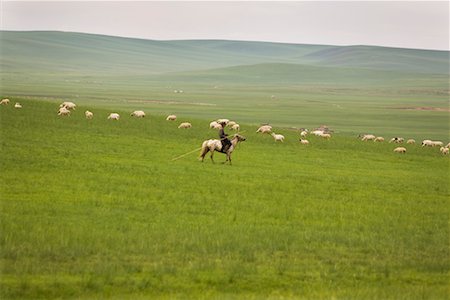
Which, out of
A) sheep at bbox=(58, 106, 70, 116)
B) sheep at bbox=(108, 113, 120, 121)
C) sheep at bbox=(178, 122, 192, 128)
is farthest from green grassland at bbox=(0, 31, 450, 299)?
sheep at bbox=(108, 113, 120, 121)

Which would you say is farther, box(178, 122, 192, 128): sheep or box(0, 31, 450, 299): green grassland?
box(178, 122, 192, 128): sheep

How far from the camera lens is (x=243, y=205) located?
67.5 ft

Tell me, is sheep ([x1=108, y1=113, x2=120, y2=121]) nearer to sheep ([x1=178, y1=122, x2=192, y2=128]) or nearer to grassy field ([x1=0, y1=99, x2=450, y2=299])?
sheep ([x1=178, y1=122, x2=192, y2=128])

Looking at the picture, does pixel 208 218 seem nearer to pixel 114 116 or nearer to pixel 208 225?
pixel 208 225

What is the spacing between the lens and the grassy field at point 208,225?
13.1m

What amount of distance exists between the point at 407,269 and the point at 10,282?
7328 mm

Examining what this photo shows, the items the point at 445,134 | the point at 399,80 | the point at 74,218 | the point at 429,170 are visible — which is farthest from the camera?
the point at 399,80

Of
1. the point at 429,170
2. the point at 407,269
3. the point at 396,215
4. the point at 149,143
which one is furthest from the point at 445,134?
the point at 407,269

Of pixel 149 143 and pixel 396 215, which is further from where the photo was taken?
pixel 149 143

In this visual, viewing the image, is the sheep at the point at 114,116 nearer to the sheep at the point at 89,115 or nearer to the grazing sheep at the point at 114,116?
the grazing sheep at the point at 114,116

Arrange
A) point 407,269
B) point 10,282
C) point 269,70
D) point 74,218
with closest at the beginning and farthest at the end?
point 10,282 → point 407,269 → point 74,218 → point 269,70

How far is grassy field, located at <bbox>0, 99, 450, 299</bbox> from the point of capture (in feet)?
43.0

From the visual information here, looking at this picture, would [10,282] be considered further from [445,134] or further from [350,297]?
[445,134]

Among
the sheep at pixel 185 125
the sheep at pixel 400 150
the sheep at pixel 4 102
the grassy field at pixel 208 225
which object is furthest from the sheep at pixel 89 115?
the sheep at pixel 400 150
